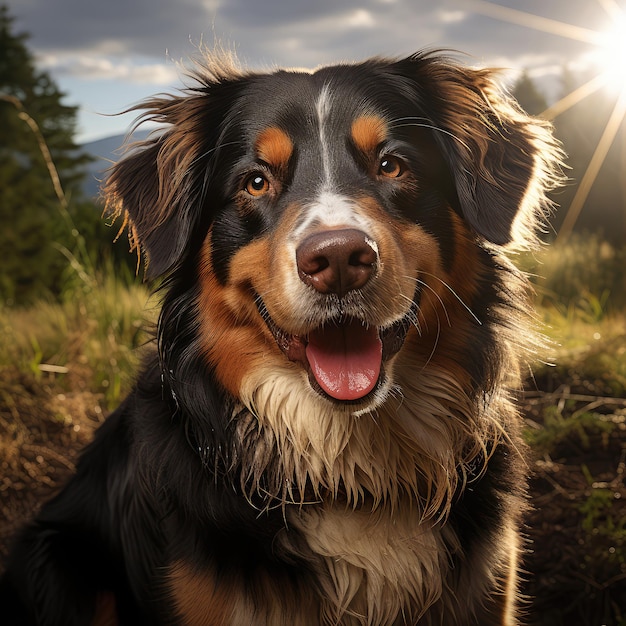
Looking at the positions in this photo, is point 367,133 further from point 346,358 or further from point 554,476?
point 554,476

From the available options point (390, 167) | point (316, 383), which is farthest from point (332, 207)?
point (316, 383)

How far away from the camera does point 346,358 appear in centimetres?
257

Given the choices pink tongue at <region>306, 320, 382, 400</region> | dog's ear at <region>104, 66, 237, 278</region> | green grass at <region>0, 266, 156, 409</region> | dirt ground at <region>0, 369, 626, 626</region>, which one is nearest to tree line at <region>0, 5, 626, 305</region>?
green grass at <region>0, 266, 156, 409</region>

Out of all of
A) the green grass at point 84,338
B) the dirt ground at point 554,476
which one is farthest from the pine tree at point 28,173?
the dirt ground at point 554,476

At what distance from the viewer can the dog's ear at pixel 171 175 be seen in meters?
2.90

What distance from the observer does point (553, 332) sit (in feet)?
18.0

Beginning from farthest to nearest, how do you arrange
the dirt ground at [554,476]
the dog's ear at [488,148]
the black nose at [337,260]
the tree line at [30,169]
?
the tree line at [30,169] → the dirt ground at [554,476] → the dog's ear at [488,148] → the black nose at [337,260]

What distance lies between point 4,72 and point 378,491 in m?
23.9

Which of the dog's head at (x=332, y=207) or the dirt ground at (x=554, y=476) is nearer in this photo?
the dog's head at (x=332, y=207)

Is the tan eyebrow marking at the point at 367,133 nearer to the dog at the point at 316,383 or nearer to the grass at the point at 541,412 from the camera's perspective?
the dog at the point at 316,383

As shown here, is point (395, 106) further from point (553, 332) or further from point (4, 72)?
point (4, 72)

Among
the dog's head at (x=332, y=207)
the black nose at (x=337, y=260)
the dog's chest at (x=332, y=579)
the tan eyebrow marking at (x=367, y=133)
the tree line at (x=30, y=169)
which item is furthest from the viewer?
the tree line at (x=30, y=169)

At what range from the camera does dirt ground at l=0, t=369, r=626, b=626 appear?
12.1ft

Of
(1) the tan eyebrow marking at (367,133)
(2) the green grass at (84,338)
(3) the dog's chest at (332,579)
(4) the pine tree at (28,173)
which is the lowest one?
(4) the pine tree at (28,173)
